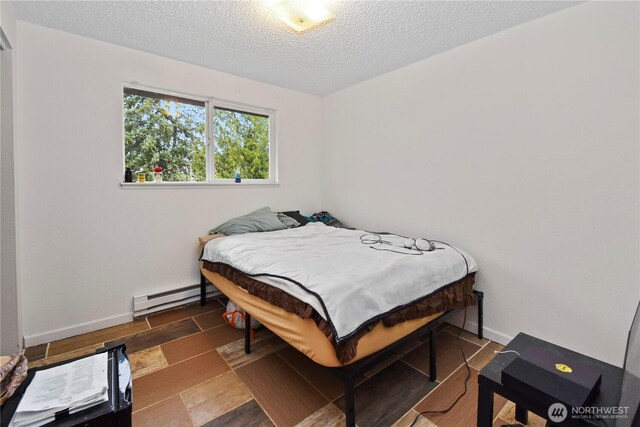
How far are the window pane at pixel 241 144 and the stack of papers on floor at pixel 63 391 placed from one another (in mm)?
2236

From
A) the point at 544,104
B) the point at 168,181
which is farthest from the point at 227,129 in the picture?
the point at 544,104

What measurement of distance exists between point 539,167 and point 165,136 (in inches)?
123

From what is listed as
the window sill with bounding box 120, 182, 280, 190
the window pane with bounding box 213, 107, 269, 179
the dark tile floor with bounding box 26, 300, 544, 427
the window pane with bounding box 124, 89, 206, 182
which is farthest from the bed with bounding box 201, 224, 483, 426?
the window pane with bounding box 213, 107, 269, 179

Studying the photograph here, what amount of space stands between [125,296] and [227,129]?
1889mm

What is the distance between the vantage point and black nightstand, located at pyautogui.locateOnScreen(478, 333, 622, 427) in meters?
0.99

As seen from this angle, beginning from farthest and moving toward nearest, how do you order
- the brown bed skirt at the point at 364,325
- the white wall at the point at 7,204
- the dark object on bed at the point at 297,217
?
the dark object on bed at the point at 297,217
the white wall at the point at 7,204
the brown bed skirt at the point at 364,325

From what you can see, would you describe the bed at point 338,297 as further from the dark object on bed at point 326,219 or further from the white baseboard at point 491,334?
the dark object on bed at point 326,219

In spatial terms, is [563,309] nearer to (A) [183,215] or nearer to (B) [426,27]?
(B) [426,27]

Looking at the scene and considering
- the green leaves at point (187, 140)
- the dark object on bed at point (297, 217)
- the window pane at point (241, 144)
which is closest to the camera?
the green leaves at point (187, 140)

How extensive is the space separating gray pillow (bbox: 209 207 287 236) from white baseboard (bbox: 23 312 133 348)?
1.05m

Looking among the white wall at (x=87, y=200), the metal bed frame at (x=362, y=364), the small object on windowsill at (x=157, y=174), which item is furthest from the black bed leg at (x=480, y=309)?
the small object on windowsill at (x=157, y=174)

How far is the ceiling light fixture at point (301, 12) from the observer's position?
1771 millimetres

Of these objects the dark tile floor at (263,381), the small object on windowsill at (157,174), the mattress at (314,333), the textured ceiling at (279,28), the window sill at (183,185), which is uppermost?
the textured ceiling at (279,28)

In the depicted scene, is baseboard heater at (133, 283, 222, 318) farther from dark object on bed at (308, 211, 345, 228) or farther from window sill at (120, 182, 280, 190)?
dark object on bed at (308, 211, 345, 228)
